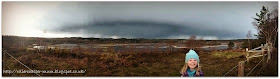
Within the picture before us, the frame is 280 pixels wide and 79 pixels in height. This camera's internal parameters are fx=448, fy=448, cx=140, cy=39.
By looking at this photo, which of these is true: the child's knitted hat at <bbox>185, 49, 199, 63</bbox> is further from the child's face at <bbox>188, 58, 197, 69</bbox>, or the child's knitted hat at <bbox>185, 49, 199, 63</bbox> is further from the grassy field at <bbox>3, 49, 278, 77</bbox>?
the grassy field at <bbox>3, 49, 278, 77</bbox>

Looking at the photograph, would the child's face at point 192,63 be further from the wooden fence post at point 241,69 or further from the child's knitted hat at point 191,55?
the wooden fence post at point 241,69

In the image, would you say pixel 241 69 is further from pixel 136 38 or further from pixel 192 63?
pixel 136 38

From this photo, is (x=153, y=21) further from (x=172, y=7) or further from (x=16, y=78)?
(x=16, y=78)

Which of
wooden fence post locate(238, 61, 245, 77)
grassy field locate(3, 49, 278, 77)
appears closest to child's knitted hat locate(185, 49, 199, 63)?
grassy field locate(3, 49, 278, 77)

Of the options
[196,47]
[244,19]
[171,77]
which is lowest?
[171,77]

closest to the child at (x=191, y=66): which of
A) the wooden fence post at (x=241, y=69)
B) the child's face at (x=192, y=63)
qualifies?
the child's face at (x=192, y=63)

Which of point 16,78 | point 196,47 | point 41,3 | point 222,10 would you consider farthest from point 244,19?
point 16,78

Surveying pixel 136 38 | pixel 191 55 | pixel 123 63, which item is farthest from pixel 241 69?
pixel 123 63

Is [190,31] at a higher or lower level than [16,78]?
higher
